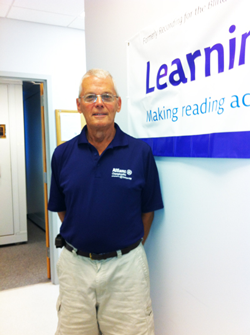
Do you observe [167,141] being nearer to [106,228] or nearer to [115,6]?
[106,228]

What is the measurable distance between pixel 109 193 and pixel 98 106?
0.40m

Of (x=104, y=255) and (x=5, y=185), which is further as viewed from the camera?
(x=5, y=185)

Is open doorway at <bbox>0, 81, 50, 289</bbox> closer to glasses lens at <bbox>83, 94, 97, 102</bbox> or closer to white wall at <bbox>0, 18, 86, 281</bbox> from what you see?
white wall at <bbox>0, 18, 86, 281</bbox>

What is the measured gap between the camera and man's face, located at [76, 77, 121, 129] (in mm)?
1301

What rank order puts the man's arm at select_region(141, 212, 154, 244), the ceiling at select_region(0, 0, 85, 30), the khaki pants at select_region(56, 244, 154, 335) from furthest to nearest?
1. the ceiling at select_region(0, 0, 85, 30)
2. the man's arm at select_region(141, 212, 154, 244)
3. the khaki pants at select_region(56, 244, 154, 335)

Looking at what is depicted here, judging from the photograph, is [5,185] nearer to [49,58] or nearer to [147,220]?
[49,58]

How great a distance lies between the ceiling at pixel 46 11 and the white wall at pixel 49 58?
0.33ft

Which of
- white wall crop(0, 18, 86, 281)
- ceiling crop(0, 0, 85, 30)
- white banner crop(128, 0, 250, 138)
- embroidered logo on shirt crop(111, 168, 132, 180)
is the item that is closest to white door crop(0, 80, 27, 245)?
white wall crop(0, 18, 86, 281)

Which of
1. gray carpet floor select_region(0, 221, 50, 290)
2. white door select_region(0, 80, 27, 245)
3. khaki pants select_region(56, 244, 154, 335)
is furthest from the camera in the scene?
white door select_region(0, 80, 27, 245)

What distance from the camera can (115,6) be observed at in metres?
1.66

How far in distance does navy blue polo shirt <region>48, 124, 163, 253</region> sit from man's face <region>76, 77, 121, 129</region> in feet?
0.35

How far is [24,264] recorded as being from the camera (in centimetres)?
350

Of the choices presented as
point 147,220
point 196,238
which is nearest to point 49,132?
point 147,220

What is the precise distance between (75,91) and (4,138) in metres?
1.63
